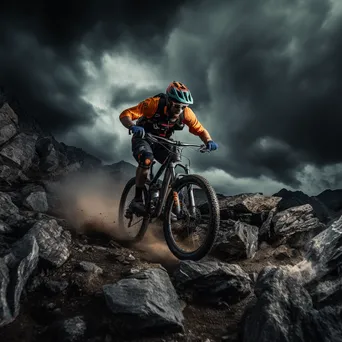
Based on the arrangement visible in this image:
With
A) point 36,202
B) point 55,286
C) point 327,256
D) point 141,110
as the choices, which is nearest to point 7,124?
point 36,202

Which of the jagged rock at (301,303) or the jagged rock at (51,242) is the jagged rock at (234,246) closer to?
the jagged rock at (301,303)

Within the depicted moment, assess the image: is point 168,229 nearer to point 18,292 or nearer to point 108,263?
point 108,263

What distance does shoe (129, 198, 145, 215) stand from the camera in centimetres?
816

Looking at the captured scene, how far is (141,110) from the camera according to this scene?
8.22 metres

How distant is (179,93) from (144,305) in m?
5.51

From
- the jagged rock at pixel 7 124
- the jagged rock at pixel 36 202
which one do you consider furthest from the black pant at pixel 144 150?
the jagged rock at pixel 7 124

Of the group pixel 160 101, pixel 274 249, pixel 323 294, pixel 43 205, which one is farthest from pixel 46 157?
pixel 323 294

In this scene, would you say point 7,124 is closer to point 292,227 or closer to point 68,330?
point 292,227

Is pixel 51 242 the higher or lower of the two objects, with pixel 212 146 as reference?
lower

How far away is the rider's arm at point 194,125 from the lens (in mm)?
8766

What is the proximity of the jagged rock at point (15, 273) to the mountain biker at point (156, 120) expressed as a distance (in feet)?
11.8

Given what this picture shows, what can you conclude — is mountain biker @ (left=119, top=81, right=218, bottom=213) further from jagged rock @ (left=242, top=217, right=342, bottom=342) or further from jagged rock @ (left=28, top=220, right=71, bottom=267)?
jagged rock @ (left=242, top=217, right=342, bottom=342)

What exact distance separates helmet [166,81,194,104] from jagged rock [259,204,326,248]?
5364 mm

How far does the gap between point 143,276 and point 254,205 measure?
7327 millimetres
